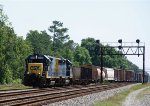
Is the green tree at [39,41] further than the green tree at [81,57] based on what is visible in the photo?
Yes

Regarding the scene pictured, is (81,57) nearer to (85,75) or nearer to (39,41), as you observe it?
(39,41)

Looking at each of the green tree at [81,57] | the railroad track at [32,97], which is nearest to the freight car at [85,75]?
the railroad track at [32,97]

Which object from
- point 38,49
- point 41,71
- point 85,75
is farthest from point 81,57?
point 41,71

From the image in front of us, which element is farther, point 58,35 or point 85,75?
point 58,35

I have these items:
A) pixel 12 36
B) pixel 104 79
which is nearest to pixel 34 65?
pixel 12 36

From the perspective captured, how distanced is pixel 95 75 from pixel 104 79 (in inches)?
328

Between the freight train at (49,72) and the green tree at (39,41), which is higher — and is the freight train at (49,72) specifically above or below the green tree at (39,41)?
below

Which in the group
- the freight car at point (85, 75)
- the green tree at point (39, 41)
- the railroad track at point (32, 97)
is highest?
the green tree at point (39, 41)

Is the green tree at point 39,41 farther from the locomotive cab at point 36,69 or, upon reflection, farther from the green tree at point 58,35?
the locomotive cab at point 36,69

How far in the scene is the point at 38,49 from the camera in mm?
153375

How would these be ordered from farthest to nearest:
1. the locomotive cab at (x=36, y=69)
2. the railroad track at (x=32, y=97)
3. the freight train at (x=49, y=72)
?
1. the freight train at (x=49, y=72)
2. the locomotive cab at (x=36, y=69)
3. the railroad track at (x=32, y=97)

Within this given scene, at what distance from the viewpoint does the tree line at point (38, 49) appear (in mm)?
69438

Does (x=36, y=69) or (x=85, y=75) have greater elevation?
(x=36, y=69)

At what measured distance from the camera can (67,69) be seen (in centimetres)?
5081
